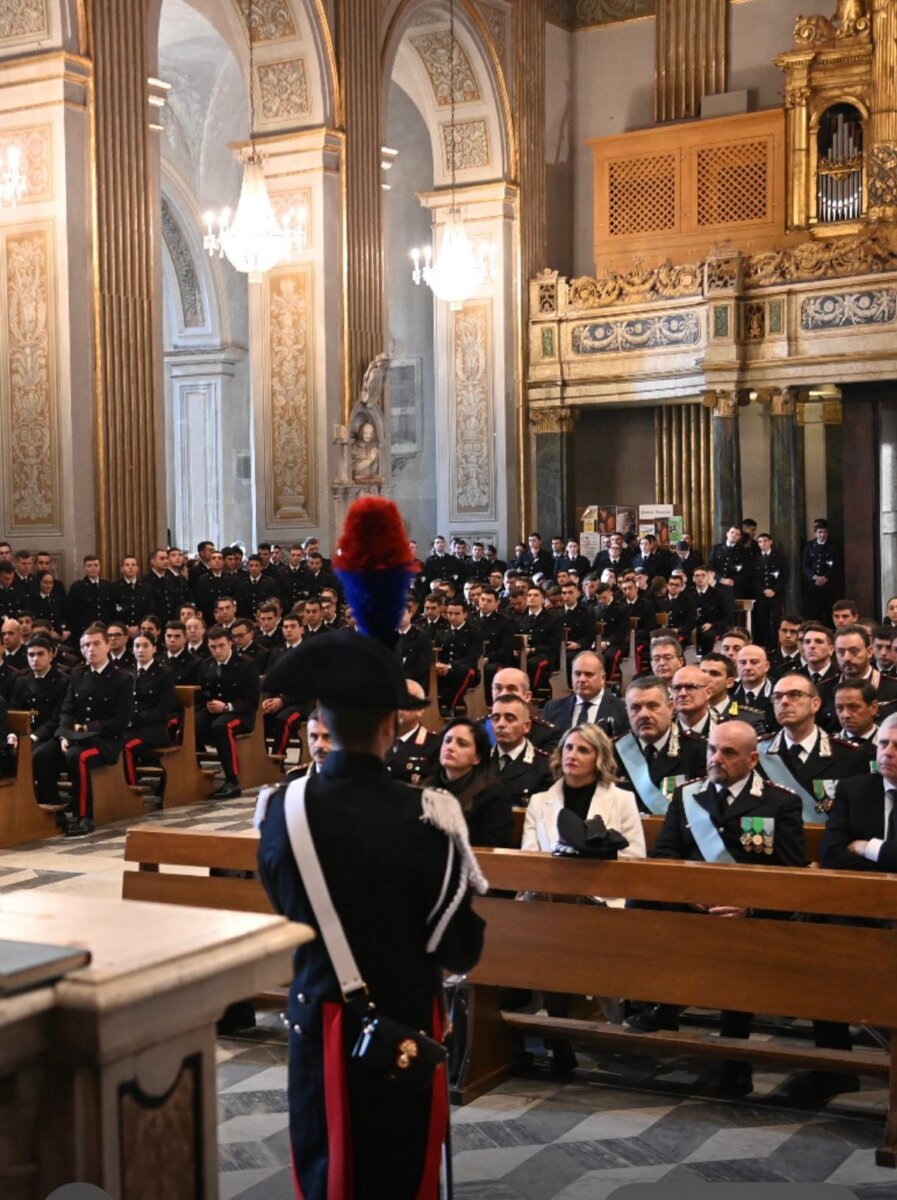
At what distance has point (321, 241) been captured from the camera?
18.1 metres

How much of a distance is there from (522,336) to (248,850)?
660 inches

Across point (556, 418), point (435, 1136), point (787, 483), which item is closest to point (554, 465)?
point (556, 418)

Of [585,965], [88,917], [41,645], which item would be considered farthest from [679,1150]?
[41,645]

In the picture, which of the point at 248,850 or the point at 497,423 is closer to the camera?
the point at 248,850

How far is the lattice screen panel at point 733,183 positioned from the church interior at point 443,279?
41 millimetres

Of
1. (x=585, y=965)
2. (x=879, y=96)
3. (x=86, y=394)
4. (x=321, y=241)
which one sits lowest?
(x=585, y=965)

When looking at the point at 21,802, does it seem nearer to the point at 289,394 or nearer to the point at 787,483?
the point at 289,394

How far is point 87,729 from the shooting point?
984 cm

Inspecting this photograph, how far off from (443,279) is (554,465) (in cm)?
375

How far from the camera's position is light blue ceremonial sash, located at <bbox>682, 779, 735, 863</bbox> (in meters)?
5.26

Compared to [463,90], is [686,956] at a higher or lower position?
lower

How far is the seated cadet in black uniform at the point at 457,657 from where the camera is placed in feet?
42.7

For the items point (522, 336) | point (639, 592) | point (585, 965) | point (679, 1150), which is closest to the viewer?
point (679, 1150)

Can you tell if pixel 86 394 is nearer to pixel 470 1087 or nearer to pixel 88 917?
pixel 470 1087
